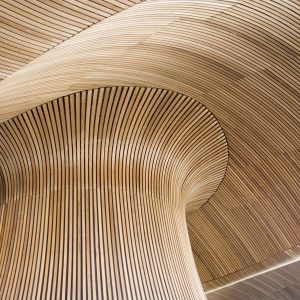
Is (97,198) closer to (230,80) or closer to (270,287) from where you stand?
(230,80)

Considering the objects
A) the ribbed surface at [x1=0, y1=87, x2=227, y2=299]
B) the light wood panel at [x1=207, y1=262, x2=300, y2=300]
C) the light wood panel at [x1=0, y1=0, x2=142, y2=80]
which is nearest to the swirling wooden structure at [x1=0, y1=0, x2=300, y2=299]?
the light wood panel at [x1=0, y1=0, x2=142, y2=80]

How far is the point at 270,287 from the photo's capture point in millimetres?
13492

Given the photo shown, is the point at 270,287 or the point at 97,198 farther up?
the point at 270,287

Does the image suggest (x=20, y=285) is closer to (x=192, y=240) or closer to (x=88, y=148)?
(x=88, y=148)

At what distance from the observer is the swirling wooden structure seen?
5.86 m

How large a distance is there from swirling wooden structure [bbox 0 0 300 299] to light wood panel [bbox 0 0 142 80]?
209mm

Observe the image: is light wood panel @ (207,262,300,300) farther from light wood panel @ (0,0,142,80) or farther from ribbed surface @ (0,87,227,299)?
light wood panel @ (0,0,142,80)

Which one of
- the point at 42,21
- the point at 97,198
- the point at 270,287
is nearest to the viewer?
the point at 42,21

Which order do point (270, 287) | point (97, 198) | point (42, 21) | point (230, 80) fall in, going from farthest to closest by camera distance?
point (270, 287) < point (230, 80) < point (97, 198) < point (42, 21)

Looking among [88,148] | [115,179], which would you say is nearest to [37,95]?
[88,148]

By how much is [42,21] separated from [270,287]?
1081 cm

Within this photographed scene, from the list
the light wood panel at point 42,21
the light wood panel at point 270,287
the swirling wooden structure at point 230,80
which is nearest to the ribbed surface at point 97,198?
the swirling wooden structure at point 230,80

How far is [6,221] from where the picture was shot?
806 cm

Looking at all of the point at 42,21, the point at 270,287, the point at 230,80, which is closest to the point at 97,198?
the point at 230,80
